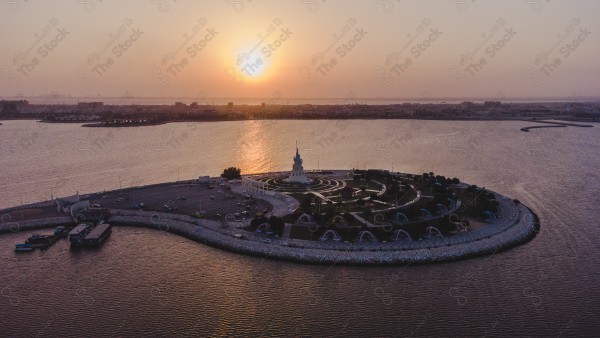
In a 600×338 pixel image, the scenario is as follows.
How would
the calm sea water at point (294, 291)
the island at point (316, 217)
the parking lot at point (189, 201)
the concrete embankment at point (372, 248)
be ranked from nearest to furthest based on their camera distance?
the calm sea water at point (294, 291)
the concrete embankment at point (372, 248)
the island at point (316, 217)
the parking lot at point (189, 201)

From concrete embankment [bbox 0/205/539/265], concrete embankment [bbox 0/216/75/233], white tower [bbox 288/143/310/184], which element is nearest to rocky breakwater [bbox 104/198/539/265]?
concrete embankment [bbox 0/205/539/265]

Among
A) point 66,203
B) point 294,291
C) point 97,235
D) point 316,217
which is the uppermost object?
point 316,217

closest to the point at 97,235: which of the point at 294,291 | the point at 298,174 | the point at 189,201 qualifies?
the point at 189,201

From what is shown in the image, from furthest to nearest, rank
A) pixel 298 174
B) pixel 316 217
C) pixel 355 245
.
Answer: pixel 298 174, pixel 316 217, pixel 355 245

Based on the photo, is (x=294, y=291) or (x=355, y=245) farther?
(x=355, y=245)

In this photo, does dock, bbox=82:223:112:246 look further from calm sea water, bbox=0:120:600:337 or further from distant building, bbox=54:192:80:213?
distant building, bbox=54:192:80:213

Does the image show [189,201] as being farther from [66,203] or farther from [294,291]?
[294,291]

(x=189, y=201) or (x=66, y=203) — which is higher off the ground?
(x=189, y=201)

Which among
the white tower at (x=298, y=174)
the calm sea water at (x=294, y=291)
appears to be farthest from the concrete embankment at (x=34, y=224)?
the white tower at (x=298, y=174)

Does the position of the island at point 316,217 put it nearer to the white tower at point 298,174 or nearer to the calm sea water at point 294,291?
the white tower at point 298,174

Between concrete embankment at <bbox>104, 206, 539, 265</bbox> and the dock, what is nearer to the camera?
concrete embankment at <bbox>104, 206, 539, 265</bbox>

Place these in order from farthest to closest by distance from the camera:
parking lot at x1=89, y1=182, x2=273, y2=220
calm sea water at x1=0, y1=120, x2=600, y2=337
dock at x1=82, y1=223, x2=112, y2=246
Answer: parking lot at x1=89, y1=182, x2=273, y2=220 < dock at x1=82, y1=223, x2=112, y2=246 < calm sea water at x1=0, y1=120, x2=600, y2=337

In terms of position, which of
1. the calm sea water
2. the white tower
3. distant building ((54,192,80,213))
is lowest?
the calm sea water
